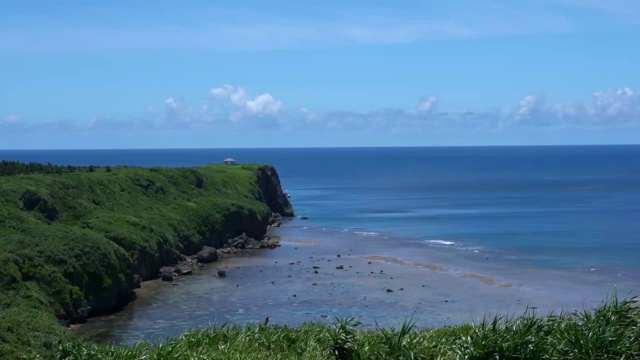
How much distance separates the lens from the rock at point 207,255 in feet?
226

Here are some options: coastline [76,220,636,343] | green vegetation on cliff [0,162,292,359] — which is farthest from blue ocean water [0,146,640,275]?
green vegetation on cliff [0,162,292,359]

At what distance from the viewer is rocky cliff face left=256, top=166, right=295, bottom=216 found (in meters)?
110

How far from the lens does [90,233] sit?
53094 millimetres

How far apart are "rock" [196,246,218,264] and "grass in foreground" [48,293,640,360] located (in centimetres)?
4790

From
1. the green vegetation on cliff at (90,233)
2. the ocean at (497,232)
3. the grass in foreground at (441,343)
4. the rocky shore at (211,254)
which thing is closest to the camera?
the grass in foreground at (441,343)

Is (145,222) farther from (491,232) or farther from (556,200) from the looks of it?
(556,200)

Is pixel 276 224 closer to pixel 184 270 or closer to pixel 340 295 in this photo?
pixel 184 270

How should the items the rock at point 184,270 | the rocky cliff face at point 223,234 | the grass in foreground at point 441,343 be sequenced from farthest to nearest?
the rock at point 184,270
the rocky cliff face at point 223,234
the grass in foreground at point 441,343

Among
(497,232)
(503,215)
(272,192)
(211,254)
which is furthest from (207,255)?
(503,215)

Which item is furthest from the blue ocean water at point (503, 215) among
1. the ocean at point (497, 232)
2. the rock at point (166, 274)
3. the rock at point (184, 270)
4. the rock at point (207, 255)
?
the rock at point (166, 274)

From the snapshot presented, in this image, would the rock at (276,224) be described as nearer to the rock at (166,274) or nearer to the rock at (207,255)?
the rock at (207,255)

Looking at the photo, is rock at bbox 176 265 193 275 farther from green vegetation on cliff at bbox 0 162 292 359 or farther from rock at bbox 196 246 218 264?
rock at bbox 196 246 218 264

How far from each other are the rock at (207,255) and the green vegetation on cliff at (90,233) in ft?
3.53

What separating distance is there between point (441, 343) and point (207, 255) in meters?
51.6
